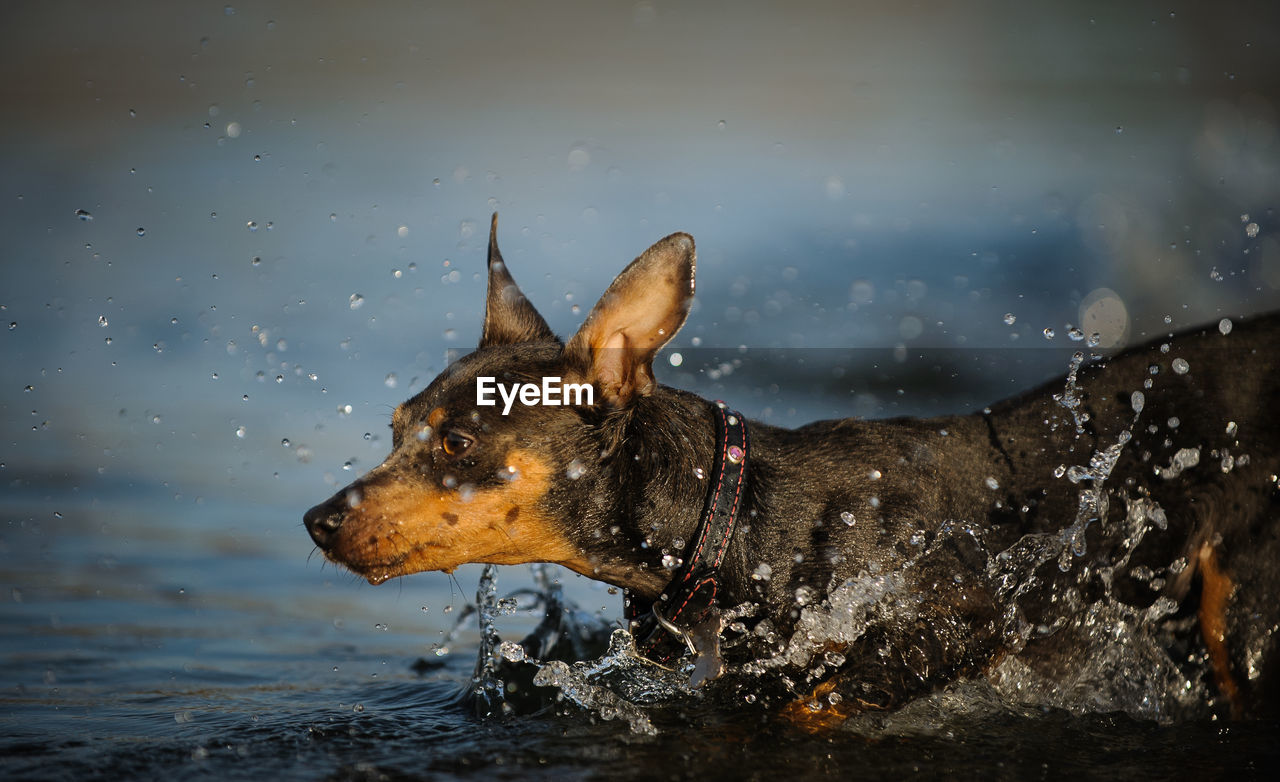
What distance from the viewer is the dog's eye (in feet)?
12.3

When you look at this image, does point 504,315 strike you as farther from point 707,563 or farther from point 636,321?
point 707,563

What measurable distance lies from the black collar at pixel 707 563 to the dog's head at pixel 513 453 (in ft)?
0.99

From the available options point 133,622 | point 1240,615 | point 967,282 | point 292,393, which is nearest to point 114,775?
point 133,622

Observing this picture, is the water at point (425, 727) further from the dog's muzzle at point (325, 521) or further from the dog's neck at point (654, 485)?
the dog's muzzle at point (325, 521)

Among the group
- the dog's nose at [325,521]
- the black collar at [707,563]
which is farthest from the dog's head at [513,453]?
the black collar at [707,563]

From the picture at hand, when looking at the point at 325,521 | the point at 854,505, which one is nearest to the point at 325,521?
the point at 325,521

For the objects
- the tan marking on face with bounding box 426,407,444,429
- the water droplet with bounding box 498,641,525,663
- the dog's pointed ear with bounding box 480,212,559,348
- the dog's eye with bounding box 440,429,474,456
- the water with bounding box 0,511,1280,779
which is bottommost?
the water with bounding box 0,511,1280,779

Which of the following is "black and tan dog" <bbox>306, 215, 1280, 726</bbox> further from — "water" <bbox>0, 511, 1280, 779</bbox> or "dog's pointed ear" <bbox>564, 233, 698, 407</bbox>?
"water" <bbox>0, 511, 1280, 779</bbox>

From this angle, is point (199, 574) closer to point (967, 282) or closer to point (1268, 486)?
point (1268, 486)

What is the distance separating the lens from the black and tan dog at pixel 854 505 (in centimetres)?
367

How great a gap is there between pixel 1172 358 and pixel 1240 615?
999mm

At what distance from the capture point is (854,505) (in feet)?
12.5

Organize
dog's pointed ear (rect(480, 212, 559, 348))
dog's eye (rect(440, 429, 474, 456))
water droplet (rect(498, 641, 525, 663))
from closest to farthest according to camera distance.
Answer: dog's eye (rect(440, 429, 474, 456)) < water droplet (rect(498, 641, 525, 663)) < dog's pointed ear (rect(480, 212, 559, 348))

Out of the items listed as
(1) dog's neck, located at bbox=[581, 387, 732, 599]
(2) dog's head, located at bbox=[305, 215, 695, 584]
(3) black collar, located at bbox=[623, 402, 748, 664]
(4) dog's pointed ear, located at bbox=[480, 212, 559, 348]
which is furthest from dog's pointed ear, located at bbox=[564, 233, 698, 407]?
(4) dog's pointed ear, located at bbox=[480, 212, 559, 348]
